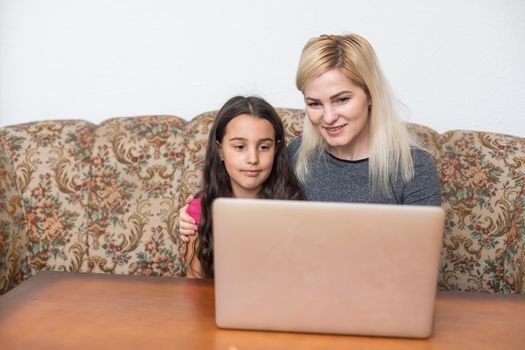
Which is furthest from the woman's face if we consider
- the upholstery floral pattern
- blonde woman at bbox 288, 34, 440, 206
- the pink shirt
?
A: the upholstery floral pattern

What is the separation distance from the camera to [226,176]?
72.1 inches

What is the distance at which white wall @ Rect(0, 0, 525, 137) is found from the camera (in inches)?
90.9

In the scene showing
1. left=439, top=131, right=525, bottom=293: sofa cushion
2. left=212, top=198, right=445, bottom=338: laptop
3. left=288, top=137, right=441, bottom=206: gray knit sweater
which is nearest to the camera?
left=212, top=198, right=445, bottom=338: laptop

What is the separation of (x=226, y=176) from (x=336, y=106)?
401 millimetres

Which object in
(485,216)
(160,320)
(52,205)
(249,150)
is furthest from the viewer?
A: (52,205)

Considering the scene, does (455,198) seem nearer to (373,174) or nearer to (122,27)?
(373,174)

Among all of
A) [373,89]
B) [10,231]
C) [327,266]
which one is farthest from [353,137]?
[10,231]

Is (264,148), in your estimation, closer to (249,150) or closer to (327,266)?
(249,150)

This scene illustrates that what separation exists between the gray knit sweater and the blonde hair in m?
0.02

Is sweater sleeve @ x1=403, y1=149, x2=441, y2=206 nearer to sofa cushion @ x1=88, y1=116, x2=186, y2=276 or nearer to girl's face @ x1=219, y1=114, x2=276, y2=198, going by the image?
girl's face @ x1=219, y1=114, x2=276, y2=198

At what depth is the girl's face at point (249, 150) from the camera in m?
1.68

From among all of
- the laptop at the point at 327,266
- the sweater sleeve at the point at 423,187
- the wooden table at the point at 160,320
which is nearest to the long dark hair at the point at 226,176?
the sweater sleeve at the point at 423,187

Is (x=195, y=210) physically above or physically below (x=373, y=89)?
below

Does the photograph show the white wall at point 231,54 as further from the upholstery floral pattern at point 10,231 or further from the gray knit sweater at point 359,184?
the gray knit sweater at point 359,184
